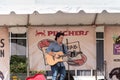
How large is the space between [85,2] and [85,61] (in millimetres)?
2006

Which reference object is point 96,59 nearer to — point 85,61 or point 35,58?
point 85,61

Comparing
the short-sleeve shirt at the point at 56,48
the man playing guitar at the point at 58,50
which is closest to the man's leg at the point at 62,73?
the man playing guitar at the point at 58,50

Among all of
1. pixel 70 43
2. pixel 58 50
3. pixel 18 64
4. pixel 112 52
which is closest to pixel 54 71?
pixel 58 50

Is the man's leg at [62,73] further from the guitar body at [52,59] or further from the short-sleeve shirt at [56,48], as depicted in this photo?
the guitar body at [52,59]

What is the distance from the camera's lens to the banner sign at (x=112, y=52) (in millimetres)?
9555

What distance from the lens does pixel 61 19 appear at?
9.40m

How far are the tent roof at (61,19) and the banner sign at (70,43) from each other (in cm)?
15

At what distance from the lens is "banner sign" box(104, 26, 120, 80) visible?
376 inches

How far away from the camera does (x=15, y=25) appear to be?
945cm

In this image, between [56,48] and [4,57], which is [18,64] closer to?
[4,57]

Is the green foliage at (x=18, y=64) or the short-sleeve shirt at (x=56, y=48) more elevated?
the short-sleeve shirt at (x=56, y=48)

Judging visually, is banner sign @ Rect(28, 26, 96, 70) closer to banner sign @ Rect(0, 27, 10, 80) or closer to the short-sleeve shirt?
the short-sleeve shirt

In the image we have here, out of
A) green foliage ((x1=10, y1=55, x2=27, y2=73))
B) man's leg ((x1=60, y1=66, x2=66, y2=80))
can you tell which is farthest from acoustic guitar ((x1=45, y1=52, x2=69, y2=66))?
green foliage ((x1=10, y1=55, x2=27, y2=73))

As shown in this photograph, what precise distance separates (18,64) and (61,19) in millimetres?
2622
